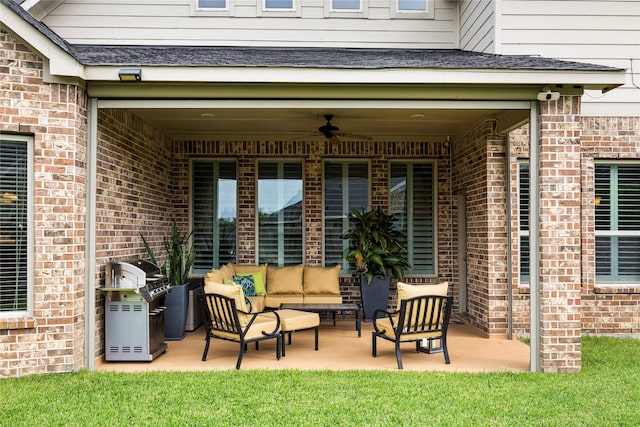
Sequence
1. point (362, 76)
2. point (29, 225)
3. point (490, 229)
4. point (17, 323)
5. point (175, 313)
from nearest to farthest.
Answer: point (17, 323) → point (29, 225) → point (362, 76) → point (175, 313) → point (490, 229)

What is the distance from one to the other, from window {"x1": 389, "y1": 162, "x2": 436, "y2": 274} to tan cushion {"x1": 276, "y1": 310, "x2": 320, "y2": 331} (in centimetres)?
338

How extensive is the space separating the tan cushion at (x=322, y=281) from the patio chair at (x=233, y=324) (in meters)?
2.35

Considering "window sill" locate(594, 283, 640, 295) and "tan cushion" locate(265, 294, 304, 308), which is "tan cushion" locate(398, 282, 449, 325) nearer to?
"tan cushion" locate(265, 294, 304, 308)

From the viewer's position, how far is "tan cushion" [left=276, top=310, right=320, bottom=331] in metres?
6.68

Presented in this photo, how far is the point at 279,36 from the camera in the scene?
29.1 ft

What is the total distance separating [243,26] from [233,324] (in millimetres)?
5053

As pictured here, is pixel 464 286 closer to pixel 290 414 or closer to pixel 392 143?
pixel 392 143

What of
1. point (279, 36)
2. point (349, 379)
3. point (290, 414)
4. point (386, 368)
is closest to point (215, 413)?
point (290, 414)

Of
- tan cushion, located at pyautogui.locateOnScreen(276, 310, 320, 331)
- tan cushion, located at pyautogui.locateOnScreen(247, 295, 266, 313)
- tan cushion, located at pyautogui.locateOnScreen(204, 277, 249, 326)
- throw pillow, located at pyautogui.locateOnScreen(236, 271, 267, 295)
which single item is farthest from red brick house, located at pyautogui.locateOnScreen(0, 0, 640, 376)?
tan cushion, located at pyautogui.locateOnScreen(276, 310, 320, 331)

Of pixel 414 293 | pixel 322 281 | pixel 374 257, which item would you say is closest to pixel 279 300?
pixel 322 281

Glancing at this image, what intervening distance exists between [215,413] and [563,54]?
269 inches

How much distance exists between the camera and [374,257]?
28.9 feet

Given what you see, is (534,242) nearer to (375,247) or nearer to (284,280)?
(375,247)

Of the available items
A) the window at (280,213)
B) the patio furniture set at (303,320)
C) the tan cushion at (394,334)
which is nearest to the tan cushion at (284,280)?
the window at (280,213)
